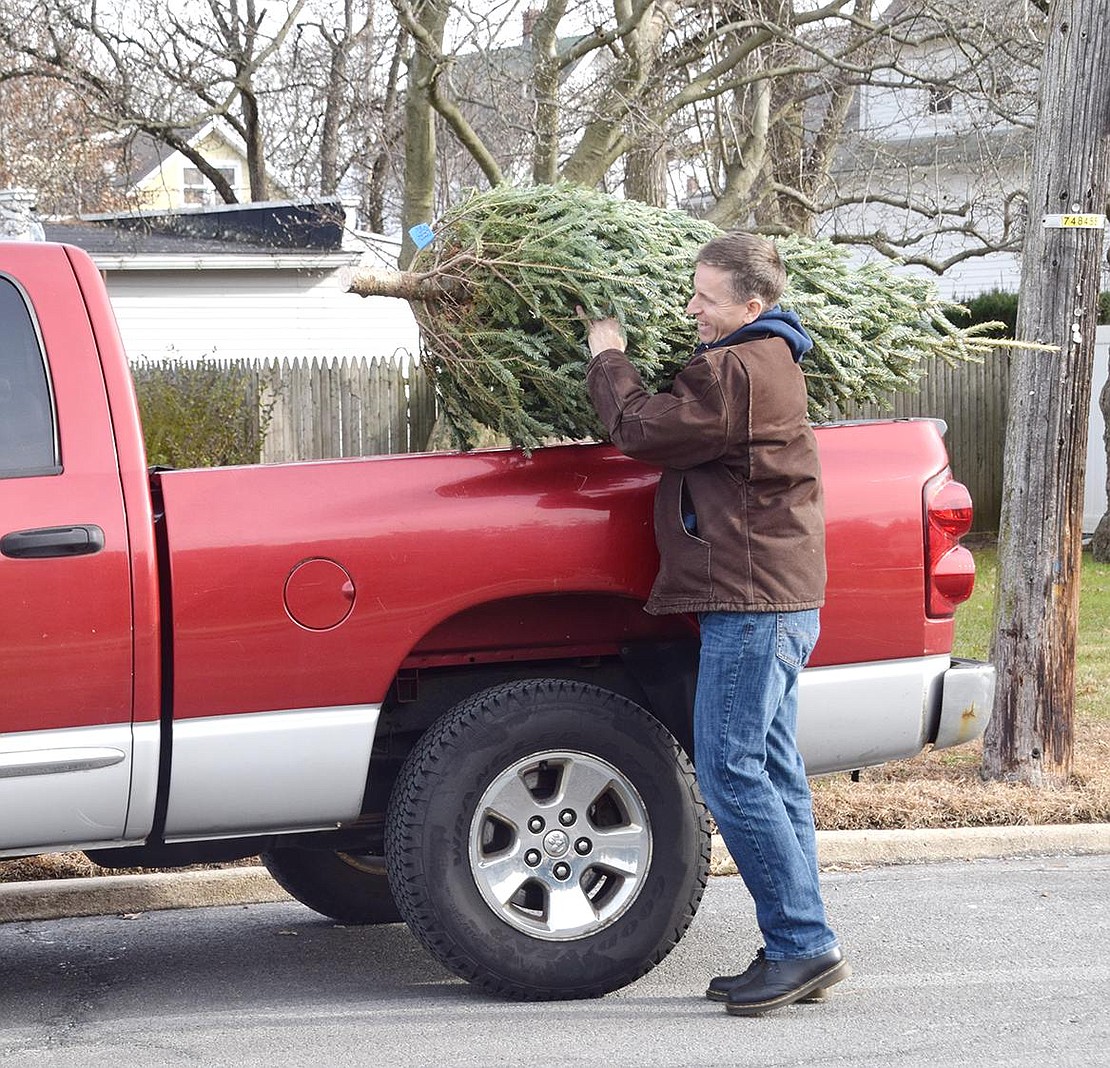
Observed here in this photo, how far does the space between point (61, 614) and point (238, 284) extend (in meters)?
18.4

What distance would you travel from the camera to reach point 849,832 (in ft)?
19.4

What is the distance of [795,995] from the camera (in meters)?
4.06

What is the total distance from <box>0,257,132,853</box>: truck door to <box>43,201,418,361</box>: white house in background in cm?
1661

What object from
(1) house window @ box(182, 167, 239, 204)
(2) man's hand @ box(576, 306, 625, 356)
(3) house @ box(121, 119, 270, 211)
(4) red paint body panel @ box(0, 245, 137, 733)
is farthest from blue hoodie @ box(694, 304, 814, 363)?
(1) house window @ box(182, 167, 239, 204)

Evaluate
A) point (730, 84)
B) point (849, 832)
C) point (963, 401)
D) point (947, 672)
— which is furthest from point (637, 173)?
point (947, 672)

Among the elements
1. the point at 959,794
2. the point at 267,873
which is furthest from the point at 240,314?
the point at 267,873

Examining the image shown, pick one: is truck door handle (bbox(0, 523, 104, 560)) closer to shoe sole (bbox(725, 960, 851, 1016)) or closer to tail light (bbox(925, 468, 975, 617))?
shoe sole (bbox(725, 960, 851, 1016))

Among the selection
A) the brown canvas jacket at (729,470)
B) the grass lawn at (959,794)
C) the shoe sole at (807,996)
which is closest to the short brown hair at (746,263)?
the brown canvas jacket at (729,470)

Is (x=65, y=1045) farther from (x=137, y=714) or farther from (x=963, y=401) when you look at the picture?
(x=963, y=401)

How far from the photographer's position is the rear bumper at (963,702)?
4379mm

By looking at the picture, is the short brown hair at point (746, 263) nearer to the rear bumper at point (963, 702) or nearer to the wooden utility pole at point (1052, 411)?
the rear bumper at point (963, 702)

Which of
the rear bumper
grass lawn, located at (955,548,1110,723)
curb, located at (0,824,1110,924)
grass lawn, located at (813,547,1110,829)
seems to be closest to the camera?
the rear bumper

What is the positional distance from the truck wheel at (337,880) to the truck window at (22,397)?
172 centimetres

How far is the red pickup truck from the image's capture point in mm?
3785
